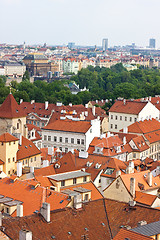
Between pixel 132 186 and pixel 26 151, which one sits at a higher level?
pixel 132 186

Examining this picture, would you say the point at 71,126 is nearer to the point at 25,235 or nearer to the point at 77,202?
the point at 77,202

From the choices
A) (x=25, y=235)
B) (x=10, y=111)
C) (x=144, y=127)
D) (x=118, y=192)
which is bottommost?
(x=144, y=127)

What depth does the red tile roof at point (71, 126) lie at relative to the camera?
7712cm

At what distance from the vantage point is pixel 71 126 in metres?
78.8

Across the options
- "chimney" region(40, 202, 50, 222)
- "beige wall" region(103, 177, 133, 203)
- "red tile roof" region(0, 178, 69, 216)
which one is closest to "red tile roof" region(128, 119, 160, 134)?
"beige wall" region(103, 177, 133, 203)

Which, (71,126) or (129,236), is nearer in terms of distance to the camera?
(129,236)

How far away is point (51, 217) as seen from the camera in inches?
1316

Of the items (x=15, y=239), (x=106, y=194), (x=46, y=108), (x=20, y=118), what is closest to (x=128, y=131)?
(x=20, y=118)

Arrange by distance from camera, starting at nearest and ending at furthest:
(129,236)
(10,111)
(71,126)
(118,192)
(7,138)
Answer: (129,236), (118,192), (7,138), (10,111), (71,126)

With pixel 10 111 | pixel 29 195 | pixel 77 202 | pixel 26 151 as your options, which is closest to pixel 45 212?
pixel 77 202

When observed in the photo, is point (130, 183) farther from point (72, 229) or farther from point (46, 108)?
point (46, 108)

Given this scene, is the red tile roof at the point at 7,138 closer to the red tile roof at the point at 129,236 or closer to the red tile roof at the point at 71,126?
the red tile roof at the point at 71,126

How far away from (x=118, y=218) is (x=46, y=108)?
7698cm

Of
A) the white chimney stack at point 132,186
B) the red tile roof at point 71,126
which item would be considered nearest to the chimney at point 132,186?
the white chimney stack at point 132,186
